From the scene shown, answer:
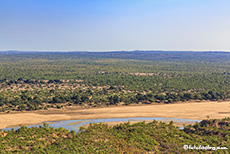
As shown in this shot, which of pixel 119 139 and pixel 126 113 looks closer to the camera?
pixel 119 139

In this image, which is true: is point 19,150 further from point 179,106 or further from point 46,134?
point 179,106

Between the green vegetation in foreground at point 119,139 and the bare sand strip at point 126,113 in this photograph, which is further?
the bare sand strip at point 126,113

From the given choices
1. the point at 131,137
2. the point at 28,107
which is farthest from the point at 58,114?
the point at 131,137

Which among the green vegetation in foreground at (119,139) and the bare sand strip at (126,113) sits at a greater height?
the green vegetation in foreground at (119,139)

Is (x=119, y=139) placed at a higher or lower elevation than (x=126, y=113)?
higher
